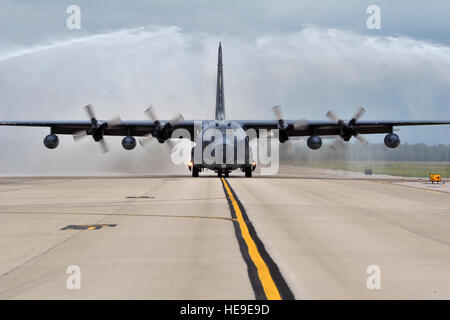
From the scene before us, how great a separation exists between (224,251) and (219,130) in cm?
2700

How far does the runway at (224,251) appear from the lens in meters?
6.45

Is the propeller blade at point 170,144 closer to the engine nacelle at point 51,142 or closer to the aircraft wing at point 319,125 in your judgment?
the aircraft wing at point 319,125

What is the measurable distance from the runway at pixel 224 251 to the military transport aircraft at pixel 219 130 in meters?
18.5

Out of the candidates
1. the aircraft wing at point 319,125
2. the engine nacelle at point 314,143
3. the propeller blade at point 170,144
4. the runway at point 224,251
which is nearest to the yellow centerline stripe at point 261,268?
the runway at point 224,251

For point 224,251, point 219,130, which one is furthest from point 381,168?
point 224,251

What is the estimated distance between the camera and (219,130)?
117ft

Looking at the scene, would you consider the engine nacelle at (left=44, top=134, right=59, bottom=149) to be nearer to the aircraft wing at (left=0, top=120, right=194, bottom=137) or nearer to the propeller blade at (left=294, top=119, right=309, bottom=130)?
the aircraft wing at (left=0, top=120, right=194, bottom=137)

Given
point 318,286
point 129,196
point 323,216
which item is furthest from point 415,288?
point 129,196

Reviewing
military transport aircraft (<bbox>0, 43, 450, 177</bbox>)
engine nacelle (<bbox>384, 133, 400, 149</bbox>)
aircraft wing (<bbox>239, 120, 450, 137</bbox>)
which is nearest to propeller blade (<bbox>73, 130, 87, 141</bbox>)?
military transport aircraft (<bbox>0, 43, 450, 177</bbox>)

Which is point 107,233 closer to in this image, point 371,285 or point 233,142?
point 371,285

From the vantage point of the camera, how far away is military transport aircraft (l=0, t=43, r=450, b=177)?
3541 centimetres

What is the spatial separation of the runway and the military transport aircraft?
1854 cm

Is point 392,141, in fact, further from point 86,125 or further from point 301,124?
point 86,125

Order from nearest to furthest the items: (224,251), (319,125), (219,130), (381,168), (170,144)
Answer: (224,251), (219,130), (319,125), (170,144), (381,168)
